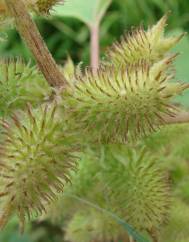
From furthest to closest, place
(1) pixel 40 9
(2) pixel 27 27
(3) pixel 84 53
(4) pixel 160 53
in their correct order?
(3) pixel 84 53, (4) pixel 160 53, (1) pixel 40 9, (2) pixel 27 27

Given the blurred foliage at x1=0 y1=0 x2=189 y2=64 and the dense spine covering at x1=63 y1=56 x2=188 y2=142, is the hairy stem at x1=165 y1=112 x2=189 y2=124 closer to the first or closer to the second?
the dense spine covering at x1=63 y1=56 x2=188 y2=142

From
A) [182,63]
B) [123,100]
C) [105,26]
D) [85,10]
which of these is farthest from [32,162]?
[105,26]

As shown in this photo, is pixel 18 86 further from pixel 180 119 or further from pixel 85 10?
pixel 85 10

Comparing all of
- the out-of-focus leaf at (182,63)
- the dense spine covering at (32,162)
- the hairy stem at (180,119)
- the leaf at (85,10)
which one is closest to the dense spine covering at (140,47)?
the hairy stem at (180,119)

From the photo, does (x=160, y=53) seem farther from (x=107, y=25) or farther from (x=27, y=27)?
(x=107, y=25)

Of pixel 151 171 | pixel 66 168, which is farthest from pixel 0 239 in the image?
pixel 66 168


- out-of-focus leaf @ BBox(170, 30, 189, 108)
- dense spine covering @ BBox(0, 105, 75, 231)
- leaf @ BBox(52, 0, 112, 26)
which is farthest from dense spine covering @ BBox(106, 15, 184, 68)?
leaf @ BBox(52, 0, 112, 26)

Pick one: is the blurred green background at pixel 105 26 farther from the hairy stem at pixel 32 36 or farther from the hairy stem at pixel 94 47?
the hairy stem at pixel 32 36
